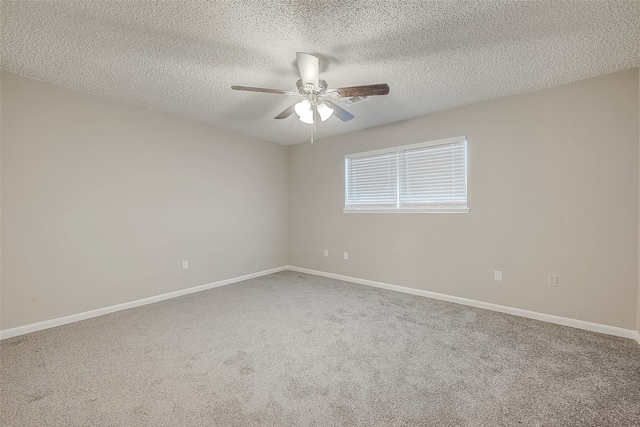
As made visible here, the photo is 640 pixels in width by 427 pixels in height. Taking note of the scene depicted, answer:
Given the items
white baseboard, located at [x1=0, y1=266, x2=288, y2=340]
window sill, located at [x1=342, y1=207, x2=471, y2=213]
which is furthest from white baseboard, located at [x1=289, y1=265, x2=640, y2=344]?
white baseboard, located at [x1=0, y1=266, x2=288, y2=340]

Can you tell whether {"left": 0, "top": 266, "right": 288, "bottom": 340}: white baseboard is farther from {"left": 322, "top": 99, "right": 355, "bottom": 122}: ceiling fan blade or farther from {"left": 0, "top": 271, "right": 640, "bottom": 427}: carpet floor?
{"left": 322, "top": 99, "right": 355, "bottom": 122}: ceiling fan blade

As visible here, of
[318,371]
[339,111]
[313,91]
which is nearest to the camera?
[318,371]

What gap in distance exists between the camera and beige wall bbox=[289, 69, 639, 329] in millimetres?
2439

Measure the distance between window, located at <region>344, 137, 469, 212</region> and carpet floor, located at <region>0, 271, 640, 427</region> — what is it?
1.41 meters

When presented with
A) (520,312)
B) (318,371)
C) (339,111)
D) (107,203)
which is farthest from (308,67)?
(520,312)

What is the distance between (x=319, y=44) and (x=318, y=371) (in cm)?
242

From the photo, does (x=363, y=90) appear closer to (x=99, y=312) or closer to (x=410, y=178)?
(x=410, y=178)

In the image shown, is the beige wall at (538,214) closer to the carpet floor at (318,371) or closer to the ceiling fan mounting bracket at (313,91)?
the carpet floor at (318,371)

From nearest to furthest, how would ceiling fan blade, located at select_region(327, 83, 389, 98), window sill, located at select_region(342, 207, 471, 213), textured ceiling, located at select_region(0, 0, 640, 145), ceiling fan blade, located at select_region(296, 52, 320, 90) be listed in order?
textured ceiling, located at select_region(0, 0, 640, 145) < ceiling fan blade, located at select_region(296, 52, 320, 90) < ceiling fan blade, located at select_region(327, 83, 389, 98) < window sill, located at select_region(342, 207, 471, 213)

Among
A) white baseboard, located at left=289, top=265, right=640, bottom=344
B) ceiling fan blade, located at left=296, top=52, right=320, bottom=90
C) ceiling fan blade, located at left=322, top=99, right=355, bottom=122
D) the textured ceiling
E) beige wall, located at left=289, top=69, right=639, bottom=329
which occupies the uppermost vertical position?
the textured ceiling

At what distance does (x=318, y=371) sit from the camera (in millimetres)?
1901

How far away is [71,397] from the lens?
1639 mm

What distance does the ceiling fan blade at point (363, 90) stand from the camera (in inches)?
80.4

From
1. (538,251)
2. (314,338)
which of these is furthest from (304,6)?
(538,251)
